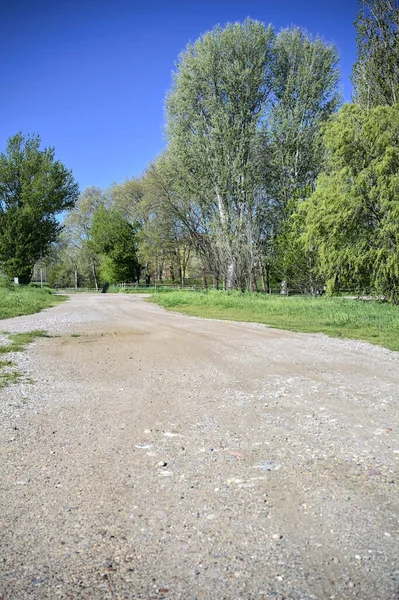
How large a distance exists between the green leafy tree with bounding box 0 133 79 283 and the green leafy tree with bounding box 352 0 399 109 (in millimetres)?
29979

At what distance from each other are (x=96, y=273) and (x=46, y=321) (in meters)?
61.3

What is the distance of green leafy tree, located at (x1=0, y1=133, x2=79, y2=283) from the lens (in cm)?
4041

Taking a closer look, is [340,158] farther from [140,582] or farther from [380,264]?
[140,582]

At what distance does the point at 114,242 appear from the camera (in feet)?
192

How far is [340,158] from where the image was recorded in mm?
20891

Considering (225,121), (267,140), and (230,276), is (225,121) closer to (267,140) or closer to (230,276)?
(267,140)

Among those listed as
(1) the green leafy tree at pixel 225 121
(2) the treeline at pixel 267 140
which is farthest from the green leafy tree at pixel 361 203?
(1) the green leafy tree at pixel 225 121

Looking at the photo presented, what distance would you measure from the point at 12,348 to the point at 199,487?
702 centimetres

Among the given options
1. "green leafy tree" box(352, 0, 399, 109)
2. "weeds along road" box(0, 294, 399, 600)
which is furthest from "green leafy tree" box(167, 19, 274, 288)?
"weeds along road" box(0, 294, 399, 600)

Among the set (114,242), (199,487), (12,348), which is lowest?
(199,487)

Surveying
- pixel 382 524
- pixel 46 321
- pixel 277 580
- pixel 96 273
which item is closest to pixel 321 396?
pixel 382 524

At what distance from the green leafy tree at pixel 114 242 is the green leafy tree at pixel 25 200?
15.5 metres

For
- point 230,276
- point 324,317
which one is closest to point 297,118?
point 230,276

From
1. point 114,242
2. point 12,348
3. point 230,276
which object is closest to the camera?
point 12,348
